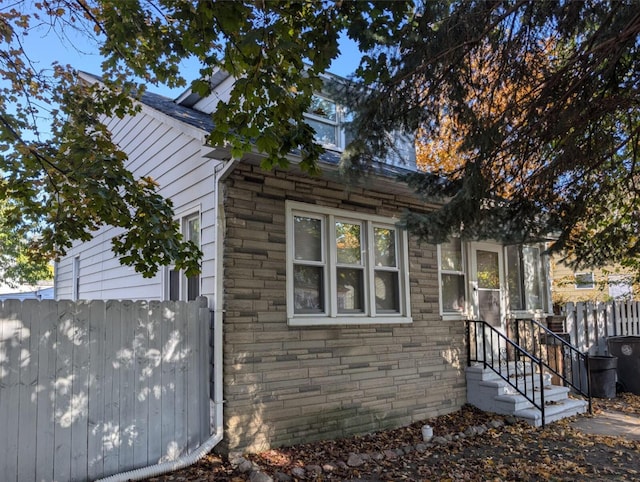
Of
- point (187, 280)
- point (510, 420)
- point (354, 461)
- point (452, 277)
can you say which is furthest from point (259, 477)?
point (452, 277)

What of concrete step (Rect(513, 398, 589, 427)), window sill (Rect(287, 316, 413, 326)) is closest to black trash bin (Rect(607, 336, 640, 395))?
concrete step (Rect(513, 398, 589, 427))

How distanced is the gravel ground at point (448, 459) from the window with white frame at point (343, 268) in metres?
1.54

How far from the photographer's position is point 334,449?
19.0ft

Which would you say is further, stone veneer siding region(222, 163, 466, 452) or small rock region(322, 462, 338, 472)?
stone veneer siding region(222, 163, 466, 452)

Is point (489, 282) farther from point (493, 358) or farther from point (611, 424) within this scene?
point (611, 424)

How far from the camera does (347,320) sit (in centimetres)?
645

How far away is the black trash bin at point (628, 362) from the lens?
956 cm

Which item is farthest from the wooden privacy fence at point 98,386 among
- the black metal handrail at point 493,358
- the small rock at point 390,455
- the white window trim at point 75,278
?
the white window trim at point 75,278

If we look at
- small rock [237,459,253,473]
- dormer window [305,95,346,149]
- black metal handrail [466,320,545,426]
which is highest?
dormer window [305,95,346,149]

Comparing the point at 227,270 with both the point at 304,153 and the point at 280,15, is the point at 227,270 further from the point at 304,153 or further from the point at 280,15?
the point at 280,15

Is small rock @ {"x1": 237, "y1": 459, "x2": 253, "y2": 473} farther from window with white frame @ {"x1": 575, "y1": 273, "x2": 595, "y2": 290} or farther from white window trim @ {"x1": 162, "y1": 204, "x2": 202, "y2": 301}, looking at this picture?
window with white frame @ {"x1": 575, "y1": 273, "x2": 595, "y2": 290}

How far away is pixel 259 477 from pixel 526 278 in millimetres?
7136

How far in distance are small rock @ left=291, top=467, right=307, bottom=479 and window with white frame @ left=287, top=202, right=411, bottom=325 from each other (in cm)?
162

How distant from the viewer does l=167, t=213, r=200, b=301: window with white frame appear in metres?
6.36
